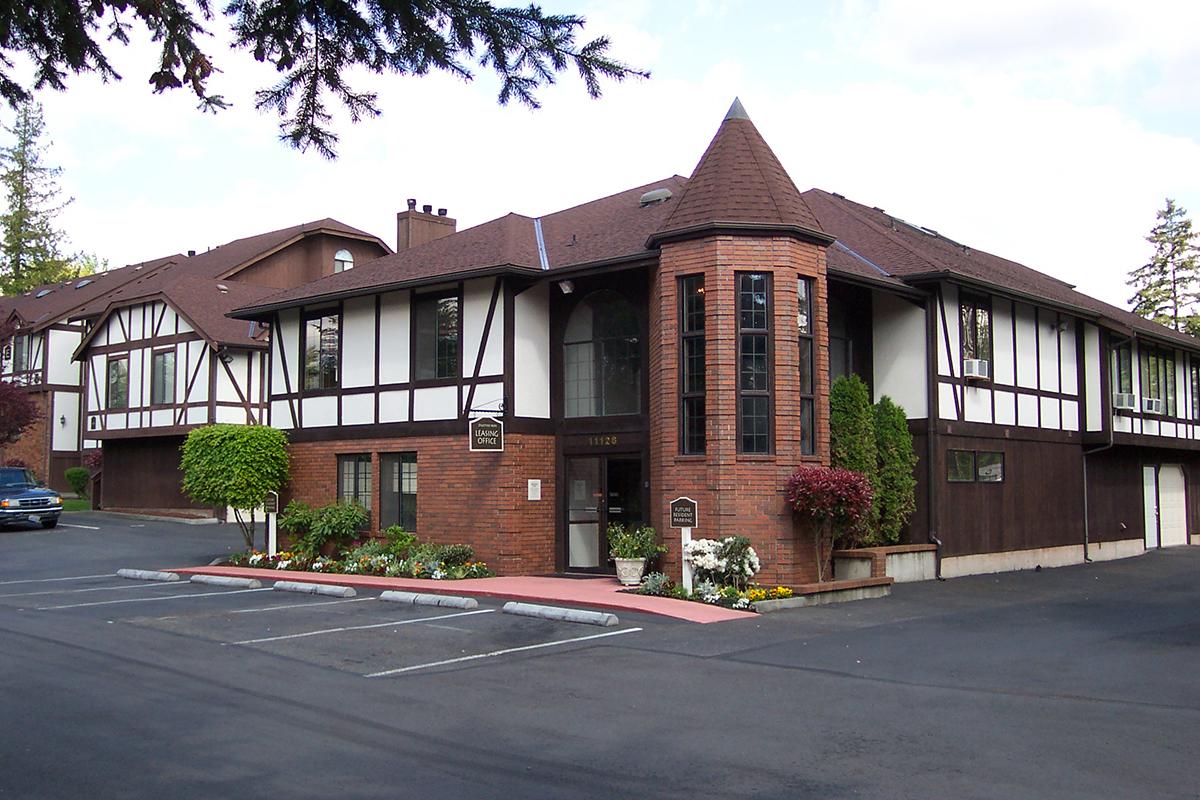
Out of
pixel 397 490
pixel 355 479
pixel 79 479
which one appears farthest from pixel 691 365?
pixel 79 479

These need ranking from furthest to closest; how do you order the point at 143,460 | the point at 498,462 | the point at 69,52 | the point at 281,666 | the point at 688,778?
the point at 143,460 < the point at 498,462 < the point at 281,666 < the point at 688,778 < the point at 69,52

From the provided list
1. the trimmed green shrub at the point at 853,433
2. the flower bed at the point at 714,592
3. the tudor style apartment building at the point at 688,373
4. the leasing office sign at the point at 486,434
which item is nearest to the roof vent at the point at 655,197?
the tudor style apartment building at the point at 688,373

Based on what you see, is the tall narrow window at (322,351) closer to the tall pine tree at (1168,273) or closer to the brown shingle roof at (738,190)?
the brown shingle roof at (738,190)

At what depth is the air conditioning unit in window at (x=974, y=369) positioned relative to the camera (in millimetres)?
20406

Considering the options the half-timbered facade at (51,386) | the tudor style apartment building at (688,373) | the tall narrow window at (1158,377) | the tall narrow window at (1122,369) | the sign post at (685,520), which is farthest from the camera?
the half-timbered facade at (51,386)

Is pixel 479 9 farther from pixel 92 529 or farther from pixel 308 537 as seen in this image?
pixel 92 529

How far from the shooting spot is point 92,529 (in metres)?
30.8

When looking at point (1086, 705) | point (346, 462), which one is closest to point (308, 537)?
point (346, 462)

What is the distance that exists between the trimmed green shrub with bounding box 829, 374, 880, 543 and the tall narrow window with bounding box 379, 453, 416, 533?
7704mm

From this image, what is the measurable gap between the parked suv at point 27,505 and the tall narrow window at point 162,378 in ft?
16.1

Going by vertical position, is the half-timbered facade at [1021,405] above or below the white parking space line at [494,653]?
above

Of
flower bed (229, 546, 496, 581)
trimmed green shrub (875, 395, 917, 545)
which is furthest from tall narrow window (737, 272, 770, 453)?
flower bed (229, 546, 496, 581)

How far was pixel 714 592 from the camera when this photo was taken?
49.4 feet

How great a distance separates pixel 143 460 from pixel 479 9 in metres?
35.0
